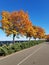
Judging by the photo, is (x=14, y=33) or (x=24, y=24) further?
(x=24, y=24)

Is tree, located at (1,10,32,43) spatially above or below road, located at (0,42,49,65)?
above

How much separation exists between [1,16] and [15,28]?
3.46 metres

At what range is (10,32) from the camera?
35.7 metres

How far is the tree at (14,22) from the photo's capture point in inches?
1409

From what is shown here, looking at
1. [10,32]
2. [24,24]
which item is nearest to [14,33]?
[10,32]

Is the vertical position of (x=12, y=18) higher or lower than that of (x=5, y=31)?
higher

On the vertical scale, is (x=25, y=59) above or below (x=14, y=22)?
below

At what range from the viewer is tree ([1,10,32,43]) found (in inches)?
1409

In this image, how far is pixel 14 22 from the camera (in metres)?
36.9

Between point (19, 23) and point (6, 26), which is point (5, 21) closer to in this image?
point (6, 26)

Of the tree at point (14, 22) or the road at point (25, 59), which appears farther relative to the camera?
the tree at point (14, 22)

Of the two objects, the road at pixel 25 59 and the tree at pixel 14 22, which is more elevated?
the tree at pixel 14 22

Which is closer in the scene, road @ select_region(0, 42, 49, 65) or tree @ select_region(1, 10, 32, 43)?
road @ select_region(0, 42, 49, 65)

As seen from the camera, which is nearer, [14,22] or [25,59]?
[25,59]
